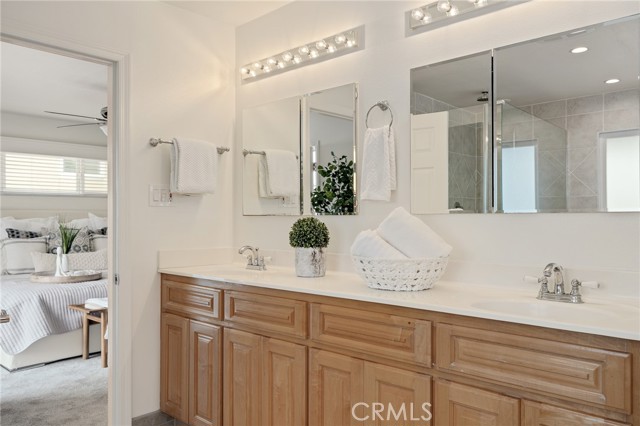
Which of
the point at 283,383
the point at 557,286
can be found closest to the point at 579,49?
the point at 557,286

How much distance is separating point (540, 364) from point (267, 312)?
3.78 ft

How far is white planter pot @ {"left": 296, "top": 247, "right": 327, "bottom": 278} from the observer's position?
2332mm

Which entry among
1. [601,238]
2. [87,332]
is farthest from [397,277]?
[87,332]

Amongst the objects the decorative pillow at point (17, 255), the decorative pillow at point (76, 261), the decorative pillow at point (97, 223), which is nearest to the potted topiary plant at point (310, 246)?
the decorative pillow at point (76, 261)

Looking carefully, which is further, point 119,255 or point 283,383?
point 119,255

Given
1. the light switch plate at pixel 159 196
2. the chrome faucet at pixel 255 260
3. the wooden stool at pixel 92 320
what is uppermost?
the light switch plate at pixel 159 196

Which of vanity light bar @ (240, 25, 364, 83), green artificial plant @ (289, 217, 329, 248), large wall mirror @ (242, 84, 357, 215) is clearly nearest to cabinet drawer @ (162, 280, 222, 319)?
green artificial plant @ (289, 217, 329, 248)

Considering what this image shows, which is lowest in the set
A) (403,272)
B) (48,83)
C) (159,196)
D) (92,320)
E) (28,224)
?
(92,320)

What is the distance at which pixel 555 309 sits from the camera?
5.41ft

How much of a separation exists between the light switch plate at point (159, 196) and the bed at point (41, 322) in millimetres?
1846

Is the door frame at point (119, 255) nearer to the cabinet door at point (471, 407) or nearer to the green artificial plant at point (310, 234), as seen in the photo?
the green artificial plant at point (310, 234)

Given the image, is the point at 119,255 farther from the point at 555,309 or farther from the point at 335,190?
the point at 555,309

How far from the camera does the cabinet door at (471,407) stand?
4.63ft

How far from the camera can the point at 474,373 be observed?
1.47 meters
